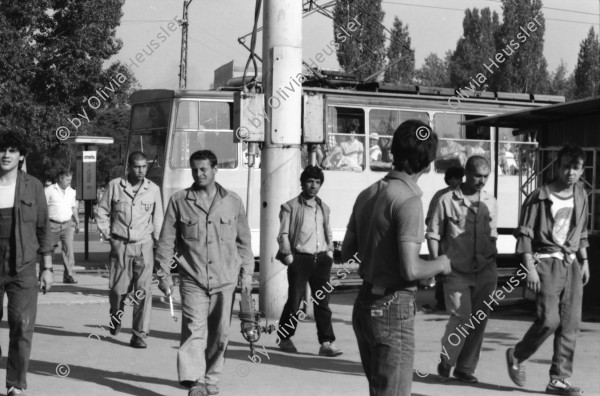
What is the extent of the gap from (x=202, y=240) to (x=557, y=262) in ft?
8.81

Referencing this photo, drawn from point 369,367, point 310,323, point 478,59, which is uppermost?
point 478,59

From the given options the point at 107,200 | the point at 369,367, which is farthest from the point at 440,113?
the point at 369,367

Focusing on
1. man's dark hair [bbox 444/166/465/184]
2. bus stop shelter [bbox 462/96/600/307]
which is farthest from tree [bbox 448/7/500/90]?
man's dark hair [bbox 444/166/465/184]

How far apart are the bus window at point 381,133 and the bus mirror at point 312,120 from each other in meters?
7.31

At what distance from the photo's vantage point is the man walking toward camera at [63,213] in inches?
634

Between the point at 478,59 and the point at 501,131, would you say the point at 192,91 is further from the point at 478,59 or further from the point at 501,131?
the point at 478,59

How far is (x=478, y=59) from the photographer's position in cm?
6575

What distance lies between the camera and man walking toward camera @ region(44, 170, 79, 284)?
52.9ft

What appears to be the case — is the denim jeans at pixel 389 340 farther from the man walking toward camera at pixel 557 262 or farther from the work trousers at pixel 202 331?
the man walking toward camera at pixel 557 262

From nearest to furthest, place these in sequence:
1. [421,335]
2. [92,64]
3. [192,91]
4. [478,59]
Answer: [421,335]
[192,91]
[92,64]
[478,59]

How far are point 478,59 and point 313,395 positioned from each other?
2384 inches

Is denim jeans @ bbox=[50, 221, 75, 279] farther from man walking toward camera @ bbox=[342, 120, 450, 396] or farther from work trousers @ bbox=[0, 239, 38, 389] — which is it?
man walking toward camera @ bbox=[342, 120, 450, 396]

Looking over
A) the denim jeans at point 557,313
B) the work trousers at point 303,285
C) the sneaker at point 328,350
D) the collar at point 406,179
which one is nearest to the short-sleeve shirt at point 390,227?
the collar at point 406,179

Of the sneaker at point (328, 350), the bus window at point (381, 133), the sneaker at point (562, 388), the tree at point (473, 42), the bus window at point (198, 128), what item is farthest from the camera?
the tree at point (473, 42)
